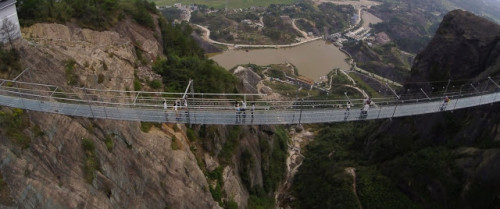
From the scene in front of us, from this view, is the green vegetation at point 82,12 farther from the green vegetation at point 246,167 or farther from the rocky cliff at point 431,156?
the rocky cliff at point 431,156

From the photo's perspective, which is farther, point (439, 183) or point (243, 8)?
point (243, 8)

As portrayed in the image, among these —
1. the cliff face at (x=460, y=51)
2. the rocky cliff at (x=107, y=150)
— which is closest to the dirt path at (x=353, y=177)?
the rocky cliff at (x=107, y=150)

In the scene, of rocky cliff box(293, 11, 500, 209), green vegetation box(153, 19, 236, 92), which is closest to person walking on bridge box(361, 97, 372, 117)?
rocky cliff box(293, 11, 500, 209)

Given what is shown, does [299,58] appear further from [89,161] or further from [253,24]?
[89,161]

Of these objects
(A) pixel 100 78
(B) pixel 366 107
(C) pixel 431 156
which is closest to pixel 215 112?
(A) pixel 100 78

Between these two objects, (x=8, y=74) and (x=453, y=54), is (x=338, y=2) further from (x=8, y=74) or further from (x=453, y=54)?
(x=8, y=74)

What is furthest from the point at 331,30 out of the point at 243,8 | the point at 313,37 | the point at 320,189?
the point at 320,189
